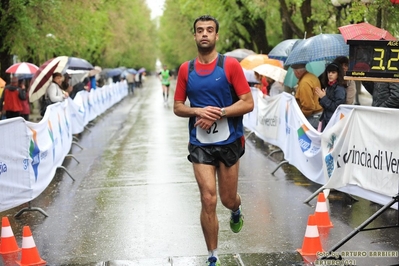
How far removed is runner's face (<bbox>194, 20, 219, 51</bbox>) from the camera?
18.5 feet

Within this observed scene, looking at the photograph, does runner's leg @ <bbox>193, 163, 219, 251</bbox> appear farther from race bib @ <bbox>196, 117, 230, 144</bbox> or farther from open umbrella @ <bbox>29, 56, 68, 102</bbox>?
open umbrella @ <bbox>29, 56, 68, 102</bbox>

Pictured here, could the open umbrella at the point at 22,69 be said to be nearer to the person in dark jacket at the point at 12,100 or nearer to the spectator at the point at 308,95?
the person in dark jacket at the point at 12,100

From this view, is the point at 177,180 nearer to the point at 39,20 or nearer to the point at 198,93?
the point at 198,93

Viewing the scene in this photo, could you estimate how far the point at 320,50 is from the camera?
11.4m

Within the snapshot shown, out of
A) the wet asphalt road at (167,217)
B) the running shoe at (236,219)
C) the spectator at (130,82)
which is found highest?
the running shoe at (236,219)

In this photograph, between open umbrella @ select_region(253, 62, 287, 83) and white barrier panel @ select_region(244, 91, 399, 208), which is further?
open umbrella @ select_region(253, 62, 287, 83)

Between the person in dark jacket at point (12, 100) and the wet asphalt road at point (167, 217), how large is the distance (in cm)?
442

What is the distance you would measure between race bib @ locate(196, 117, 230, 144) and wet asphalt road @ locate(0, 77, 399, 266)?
1284 mm

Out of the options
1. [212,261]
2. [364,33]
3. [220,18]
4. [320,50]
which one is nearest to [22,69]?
[220,18]

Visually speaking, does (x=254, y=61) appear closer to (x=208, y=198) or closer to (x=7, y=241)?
(x=7, y=241)

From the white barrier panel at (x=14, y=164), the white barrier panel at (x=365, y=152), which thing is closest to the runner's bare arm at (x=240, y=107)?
the white barrier panel at (x=365, y=152)

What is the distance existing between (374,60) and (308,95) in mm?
4744

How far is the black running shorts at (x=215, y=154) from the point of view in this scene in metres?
5.73

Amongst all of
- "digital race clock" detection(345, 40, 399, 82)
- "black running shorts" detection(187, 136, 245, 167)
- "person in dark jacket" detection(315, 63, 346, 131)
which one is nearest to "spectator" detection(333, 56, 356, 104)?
"person in dark jacket" detection(315, 63, 346, 131)
